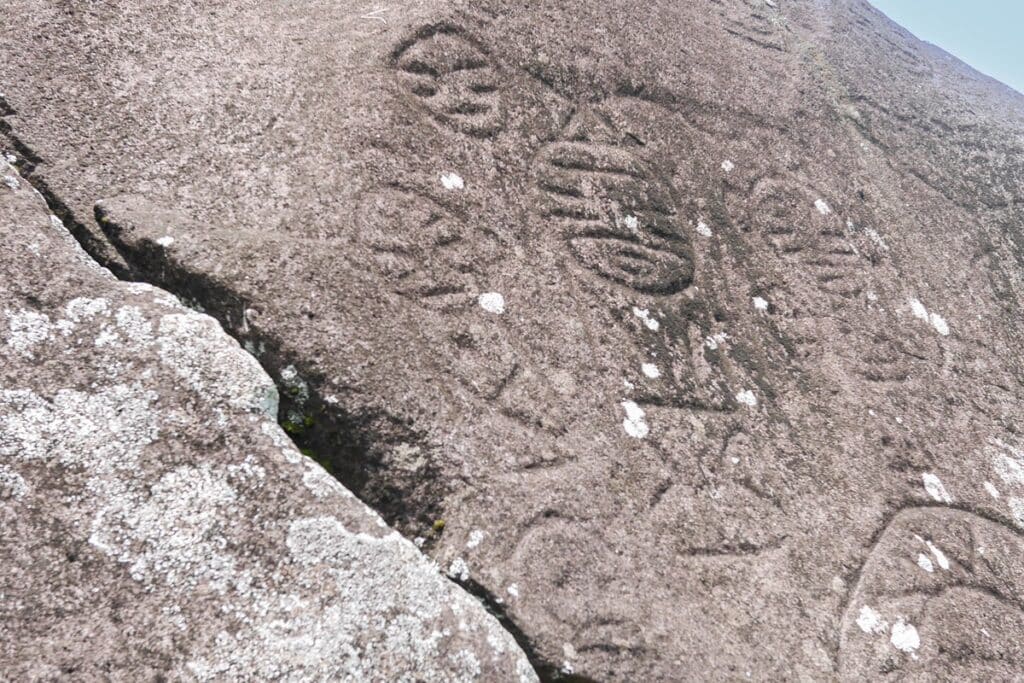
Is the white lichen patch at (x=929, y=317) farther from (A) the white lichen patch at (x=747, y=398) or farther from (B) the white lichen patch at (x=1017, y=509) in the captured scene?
(A) the white lichen patch at (x=747, y=398)

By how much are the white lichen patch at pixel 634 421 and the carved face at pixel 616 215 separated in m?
0.56

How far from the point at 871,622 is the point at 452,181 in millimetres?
2174

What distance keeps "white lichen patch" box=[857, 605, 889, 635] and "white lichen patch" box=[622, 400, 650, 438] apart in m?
0.98

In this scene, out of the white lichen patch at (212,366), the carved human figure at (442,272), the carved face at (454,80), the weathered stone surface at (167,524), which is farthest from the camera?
the carved face at (454,80)

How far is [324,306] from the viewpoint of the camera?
2.38 metres

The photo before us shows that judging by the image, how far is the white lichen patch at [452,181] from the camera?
290 centimetres

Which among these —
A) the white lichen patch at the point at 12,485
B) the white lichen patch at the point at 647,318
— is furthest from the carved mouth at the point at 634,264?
the white lichen patch at the point at 12,485

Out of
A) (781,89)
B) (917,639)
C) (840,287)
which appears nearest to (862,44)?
(781,89)

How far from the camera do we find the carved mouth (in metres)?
3.11

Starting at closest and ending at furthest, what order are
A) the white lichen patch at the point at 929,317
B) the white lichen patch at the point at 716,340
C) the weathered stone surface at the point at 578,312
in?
1. the weathered stone surface at the point at 578,312
2. the white lichen patch at the point at 716,340
3. the white lichen patch at the point at 929,317

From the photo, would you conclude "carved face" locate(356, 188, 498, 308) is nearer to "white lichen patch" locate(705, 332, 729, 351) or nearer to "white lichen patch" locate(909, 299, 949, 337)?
"white lichen patch" locate(705, 332, 729, 351)

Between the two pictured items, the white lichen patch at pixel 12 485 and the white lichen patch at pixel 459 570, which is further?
the white lichen patch at pixel 459 570

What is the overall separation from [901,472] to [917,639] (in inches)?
27.5

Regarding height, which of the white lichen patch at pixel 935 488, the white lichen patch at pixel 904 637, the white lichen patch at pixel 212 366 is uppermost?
the white lichen patch at pixel 212 366
